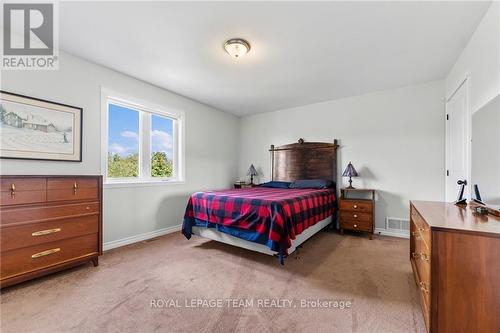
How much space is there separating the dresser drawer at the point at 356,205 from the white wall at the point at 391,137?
41 centimetres

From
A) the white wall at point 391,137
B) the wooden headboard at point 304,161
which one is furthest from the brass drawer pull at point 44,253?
the white wall at point 391,137

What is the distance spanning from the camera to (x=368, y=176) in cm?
377

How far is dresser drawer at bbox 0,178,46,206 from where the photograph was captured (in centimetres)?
180

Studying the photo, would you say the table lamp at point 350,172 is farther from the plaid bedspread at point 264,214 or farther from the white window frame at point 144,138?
the white window frame at point 144,138

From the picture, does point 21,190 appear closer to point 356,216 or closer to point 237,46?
point 237,46

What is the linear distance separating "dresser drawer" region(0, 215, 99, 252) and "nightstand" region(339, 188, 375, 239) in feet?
11.4

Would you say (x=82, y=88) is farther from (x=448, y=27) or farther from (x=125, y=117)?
(x=448, y=27)

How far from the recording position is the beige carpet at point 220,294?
1.49 metres

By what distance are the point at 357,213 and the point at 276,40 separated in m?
2.82

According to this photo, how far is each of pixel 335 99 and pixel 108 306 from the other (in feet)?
14.3

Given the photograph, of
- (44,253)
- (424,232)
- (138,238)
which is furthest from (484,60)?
(138,238)

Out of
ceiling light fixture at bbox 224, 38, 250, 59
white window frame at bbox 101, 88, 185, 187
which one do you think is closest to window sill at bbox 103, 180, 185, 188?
white window frame at bbox 101, 88, 185, 187

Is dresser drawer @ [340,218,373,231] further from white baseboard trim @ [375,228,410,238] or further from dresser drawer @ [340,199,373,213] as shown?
white baseboard trim @ [375,228,410,238]

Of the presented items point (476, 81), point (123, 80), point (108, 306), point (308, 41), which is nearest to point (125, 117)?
point (123, 80)
